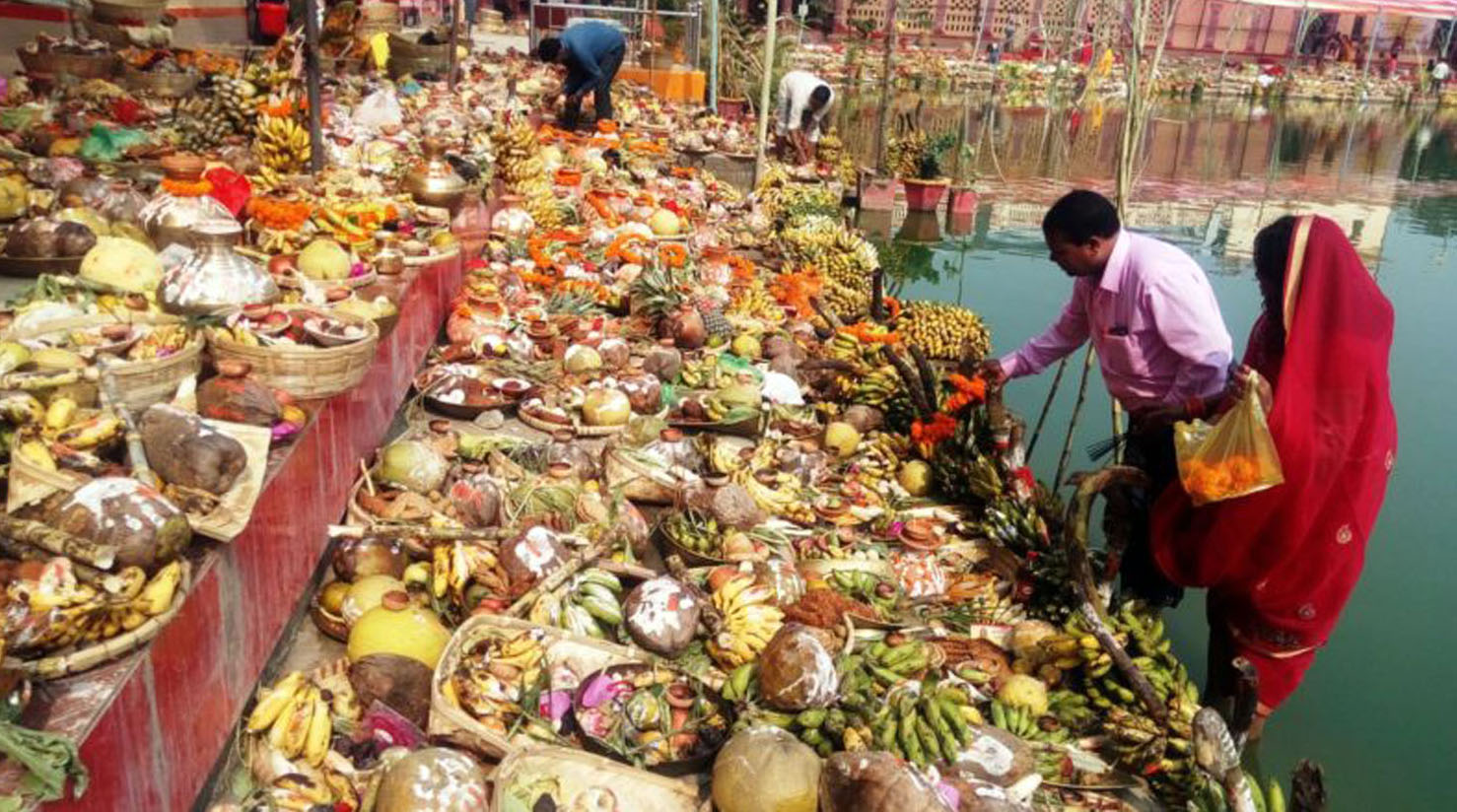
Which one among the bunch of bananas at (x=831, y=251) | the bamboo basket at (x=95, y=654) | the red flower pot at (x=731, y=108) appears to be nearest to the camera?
the bamboo basket at (x=95, y=654)

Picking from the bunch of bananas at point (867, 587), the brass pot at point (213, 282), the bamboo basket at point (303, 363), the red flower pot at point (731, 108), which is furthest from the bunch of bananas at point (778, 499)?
the red flower pot at point (731, 108)

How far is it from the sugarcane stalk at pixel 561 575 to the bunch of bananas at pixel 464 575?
0.12 m

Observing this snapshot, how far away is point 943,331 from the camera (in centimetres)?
759

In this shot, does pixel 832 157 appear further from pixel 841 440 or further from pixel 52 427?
pixel 52 427

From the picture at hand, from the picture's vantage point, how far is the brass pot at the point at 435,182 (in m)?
6.03

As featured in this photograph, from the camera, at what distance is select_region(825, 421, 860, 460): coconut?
223 inches

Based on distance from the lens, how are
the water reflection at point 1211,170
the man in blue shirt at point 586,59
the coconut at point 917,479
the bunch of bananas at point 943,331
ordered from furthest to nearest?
the water reflection at point 1211,170
the man in blue shirt at point 586,59
the bunch of bananas at point 943,331
the coconut at point 917,479

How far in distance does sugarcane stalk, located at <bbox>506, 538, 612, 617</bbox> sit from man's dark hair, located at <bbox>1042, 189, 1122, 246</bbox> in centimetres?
204

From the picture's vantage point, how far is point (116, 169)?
547 cm

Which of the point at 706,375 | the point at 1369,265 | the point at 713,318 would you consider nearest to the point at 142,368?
the point at 706,375

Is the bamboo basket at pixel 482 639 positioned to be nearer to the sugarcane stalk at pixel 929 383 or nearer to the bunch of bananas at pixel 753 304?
the sugarcane stalk at pixel 929 383

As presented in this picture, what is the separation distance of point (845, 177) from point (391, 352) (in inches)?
432

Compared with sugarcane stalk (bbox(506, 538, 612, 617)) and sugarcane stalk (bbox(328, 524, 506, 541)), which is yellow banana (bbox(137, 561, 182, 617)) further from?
sugarcane stalk (bbox(506, 538, 612, 617))

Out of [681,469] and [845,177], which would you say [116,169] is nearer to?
[681,469]
